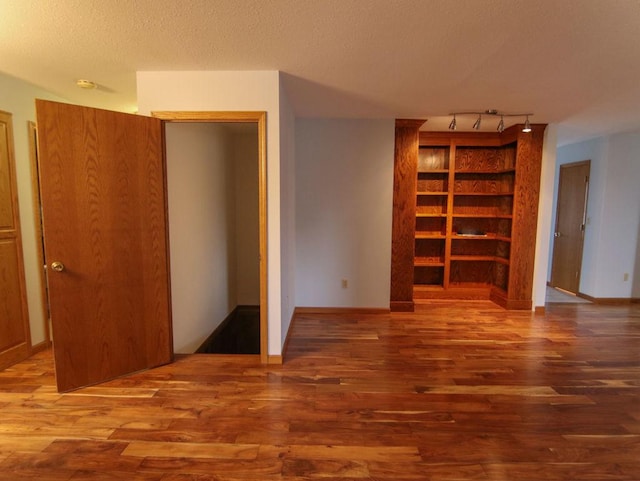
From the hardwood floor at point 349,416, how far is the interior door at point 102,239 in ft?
0.89

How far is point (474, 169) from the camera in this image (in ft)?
15.2

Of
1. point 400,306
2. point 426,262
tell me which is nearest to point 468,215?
point 426,262

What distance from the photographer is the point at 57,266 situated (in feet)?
7.14

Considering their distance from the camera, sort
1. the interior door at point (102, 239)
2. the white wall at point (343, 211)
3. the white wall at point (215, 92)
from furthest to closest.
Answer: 1. the white wall at point (343, 211)
2. the white wall at point (215, 92)
3. the interior door at point (102, 239)

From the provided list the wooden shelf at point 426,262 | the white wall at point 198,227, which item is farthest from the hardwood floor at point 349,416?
the wooden shelf at point 426,262

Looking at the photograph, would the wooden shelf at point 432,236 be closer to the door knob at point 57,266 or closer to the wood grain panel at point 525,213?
the wood grain panel at point 525,213

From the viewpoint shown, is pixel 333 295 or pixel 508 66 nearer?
pixel 508 66

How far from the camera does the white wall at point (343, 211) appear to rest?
384 cm

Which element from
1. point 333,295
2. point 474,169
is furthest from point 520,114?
point 333,295

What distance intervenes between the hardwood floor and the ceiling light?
2.37 metres

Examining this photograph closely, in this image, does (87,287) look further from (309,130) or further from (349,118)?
(349,118)

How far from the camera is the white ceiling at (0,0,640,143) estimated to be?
1675mm

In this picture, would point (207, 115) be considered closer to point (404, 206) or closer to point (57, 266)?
point (57, 266)

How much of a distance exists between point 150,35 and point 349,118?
90.9 inches
